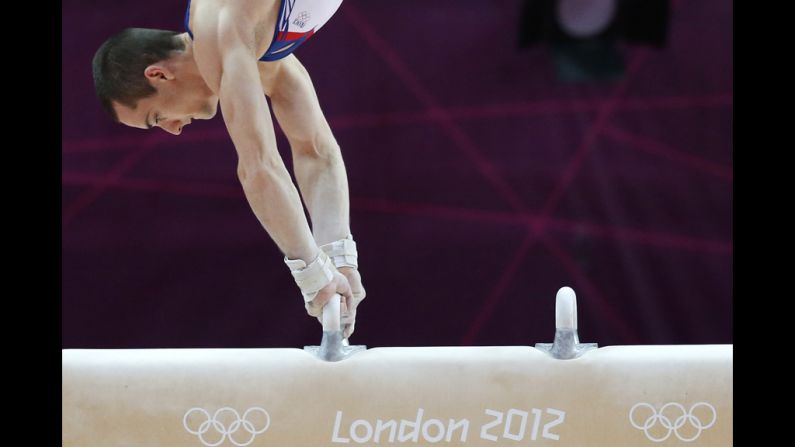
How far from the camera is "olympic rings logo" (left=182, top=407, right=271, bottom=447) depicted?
3.31 metres

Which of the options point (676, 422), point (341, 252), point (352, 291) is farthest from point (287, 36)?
point (676, 422)

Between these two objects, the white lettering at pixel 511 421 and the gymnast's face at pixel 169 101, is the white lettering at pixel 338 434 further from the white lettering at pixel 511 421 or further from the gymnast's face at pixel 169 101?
the gymnast's face at pixel 169 101

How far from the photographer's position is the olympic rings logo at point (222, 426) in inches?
130

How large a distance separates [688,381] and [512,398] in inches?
23.5

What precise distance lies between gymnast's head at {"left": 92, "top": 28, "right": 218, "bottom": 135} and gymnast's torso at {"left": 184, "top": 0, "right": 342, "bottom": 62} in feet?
0.41

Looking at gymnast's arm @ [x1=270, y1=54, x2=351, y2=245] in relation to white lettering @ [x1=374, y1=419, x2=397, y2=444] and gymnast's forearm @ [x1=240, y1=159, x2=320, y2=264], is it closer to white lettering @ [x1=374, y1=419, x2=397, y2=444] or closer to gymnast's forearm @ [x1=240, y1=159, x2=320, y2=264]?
gymnast's forearm @ [x1=240, y1=159, x2=320, y2=264]

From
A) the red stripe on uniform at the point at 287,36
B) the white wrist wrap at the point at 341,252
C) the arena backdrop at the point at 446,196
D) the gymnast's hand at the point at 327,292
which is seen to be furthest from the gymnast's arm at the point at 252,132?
the arena backdrop at the point at 446,196

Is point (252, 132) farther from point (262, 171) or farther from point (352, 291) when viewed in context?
point (352, 291)

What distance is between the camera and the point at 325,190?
14.1ft

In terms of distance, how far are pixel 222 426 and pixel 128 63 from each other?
1.47 metres

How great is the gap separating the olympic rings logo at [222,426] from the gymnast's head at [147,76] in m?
1.27

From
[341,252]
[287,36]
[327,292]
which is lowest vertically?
[327,292]

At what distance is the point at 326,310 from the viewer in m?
3.44

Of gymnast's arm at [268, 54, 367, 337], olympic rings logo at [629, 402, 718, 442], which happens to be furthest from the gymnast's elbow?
olympic rings logo at [629, 402, 718, 442]
